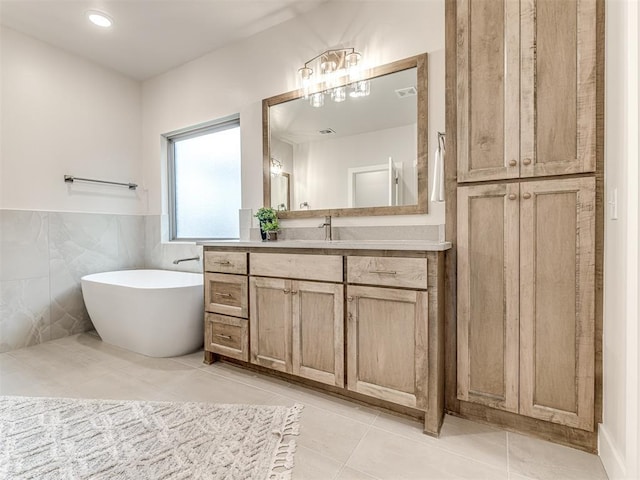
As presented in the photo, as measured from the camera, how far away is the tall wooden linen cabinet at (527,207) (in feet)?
4.63

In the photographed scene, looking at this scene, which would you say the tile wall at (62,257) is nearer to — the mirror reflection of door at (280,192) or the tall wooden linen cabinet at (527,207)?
the mirror reflection of door at (280,192)

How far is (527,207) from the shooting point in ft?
4.97

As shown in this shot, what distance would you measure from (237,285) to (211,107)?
6.09 feet

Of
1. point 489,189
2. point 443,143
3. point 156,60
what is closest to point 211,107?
point 156,60

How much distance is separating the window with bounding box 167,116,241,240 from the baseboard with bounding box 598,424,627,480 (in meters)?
2.77

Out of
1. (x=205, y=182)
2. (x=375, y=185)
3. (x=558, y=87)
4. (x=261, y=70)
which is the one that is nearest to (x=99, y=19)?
(x=261, y=70)

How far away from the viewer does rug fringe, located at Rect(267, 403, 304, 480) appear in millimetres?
1291

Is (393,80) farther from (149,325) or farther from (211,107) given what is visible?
(149,325)

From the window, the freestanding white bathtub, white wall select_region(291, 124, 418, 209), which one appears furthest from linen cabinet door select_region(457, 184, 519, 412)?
the window

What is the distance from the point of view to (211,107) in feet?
10.1

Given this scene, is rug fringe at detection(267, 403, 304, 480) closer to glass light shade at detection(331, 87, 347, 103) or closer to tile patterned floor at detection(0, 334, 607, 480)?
tile patterned floor at detection(0, 334, 607, 480)

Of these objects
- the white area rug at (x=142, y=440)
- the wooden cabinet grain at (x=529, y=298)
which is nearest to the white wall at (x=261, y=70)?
the wooden cabinet grain at (x=529, y=298)

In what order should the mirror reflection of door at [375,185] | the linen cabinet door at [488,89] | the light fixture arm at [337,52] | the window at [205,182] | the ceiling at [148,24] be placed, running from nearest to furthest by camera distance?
the linen cabinet door at [488,89]
the mirror reflection of door at [375,185]
the light fixture arm at [337,52]
the ceiling at [148,24]
the window at [205,182]

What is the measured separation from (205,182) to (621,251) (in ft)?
10.6
